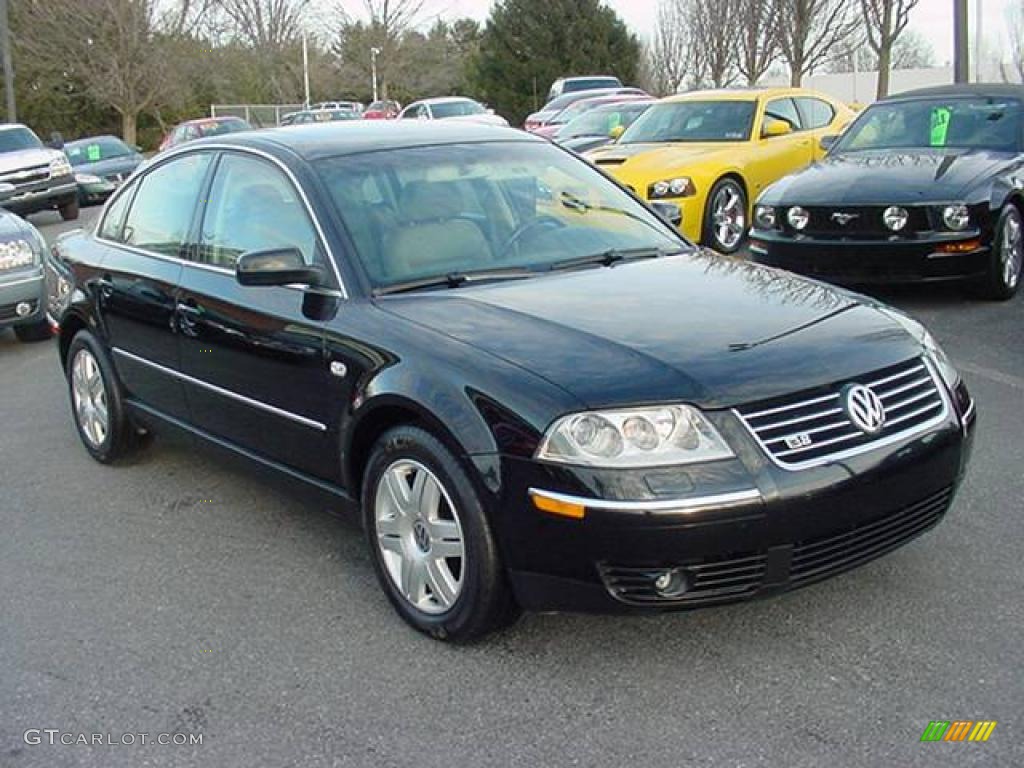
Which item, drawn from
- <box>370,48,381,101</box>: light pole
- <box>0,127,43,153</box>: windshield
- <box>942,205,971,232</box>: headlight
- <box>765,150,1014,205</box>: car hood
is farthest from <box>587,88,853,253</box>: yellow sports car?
<box>370,48,381,101</box>: light pole

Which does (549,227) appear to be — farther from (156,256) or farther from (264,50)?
(264,50)

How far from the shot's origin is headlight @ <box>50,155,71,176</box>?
19.0 metres

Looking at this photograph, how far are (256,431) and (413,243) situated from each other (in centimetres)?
93

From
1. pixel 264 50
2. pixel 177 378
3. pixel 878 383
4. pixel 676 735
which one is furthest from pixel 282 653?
pixel 264 50

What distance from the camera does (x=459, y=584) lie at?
344 cm

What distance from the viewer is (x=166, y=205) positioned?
509 cm

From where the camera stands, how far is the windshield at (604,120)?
16.2 m

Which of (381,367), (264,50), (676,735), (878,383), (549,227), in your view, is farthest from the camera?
(264,50)

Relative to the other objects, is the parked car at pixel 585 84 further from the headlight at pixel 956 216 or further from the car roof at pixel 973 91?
the headlight at pixel 956 216

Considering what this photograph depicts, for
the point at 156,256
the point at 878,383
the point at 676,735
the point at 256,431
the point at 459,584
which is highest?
the point at 156,256

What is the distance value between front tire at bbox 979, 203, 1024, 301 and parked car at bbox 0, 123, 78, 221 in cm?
1530

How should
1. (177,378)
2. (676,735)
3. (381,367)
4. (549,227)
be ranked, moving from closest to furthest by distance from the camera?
(676,735) → (381,367) → (549,227) → (177,378)

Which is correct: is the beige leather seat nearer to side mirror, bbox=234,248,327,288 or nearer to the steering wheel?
the steering wheel

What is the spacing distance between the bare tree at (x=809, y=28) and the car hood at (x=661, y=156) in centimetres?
1673
